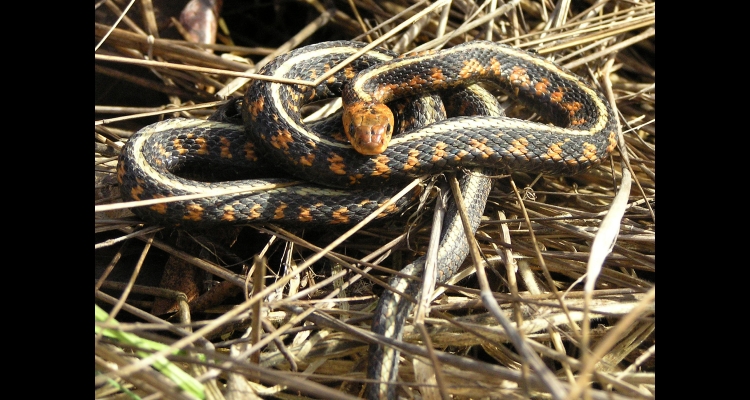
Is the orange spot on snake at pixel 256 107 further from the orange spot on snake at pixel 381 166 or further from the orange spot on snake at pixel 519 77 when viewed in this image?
the orange spot on snake at pixel 519 77

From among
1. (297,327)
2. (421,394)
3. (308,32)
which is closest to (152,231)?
(297,327)

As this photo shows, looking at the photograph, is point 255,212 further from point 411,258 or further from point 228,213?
point 411,258

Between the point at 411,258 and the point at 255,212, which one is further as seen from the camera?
the point at 411,258

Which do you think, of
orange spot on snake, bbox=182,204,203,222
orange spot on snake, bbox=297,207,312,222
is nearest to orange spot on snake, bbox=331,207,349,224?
orange spot on snake, bbox=297,207,312,222

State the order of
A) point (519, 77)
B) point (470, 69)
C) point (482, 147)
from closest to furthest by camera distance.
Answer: point (482, 147) < point (470, 69) < point (519, 77)

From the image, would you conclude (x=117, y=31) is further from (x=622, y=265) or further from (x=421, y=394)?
(x=622, y=265)

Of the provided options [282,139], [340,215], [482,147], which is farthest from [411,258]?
[282,139]

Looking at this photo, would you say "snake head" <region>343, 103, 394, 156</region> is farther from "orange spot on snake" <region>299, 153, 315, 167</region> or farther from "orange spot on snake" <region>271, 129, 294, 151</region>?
"orange spot on snake" <region>271, 129, 294, 151</region>
